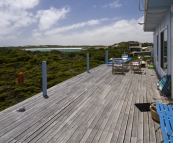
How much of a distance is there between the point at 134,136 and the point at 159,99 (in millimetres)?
2005

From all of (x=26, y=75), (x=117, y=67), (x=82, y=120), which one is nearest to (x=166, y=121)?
(x=82, y=120)

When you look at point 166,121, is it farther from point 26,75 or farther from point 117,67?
point 26,75

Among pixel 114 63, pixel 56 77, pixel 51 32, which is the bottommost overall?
pixel 56 77

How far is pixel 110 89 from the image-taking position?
5.19 metres

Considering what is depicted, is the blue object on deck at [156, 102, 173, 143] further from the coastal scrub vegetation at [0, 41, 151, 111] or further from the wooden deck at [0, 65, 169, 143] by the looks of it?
the coastal scrub vegetation at [0, 41, 151, 111]

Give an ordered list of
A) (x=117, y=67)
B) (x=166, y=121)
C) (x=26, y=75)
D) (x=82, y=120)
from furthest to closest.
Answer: (x=26, y=75), (x=117, y=67), (x=82, y=120), (x=166, y=121)

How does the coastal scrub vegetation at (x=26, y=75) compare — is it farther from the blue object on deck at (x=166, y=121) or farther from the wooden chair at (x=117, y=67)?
the blue object on deck at (x=166, y=121)

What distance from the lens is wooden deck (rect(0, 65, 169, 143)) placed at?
96.1 inches

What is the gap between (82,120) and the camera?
3.03 m

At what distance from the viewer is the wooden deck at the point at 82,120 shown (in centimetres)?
244

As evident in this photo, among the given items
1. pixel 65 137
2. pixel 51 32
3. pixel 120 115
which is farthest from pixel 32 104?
pixel 51 32

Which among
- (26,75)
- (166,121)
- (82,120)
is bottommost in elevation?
(26,75)

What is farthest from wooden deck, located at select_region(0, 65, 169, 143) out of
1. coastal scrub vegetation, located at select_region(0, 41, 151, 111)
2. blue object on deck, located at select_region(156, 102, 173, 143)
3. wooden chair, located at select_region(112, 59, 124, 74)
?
coastal scrub vegetation, located at select_region(0, 41, 151, 111)

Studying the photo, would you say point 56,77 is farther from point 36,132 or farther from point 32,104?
point 36,132
